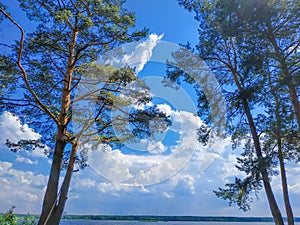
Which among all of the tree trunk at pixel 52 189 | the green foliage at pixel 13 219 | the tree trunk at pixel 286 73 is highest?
the tree trunk at pixel 286 73

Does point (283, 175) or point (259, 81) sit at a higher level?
point (259, 81)

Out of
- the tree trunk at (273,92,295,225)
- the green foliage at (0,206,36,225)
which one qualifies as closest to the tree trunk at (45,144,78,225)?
the green foliage at (0,206,36,225)

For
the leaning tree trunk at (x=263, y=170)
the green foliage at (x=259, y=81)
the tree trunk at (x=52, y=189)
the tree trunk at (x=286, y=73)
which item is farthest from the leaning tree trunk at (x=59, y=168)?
the tree trunk at (x=286, y=73)

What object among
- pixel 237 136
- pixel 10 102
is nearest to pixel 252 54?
pixel 237 136

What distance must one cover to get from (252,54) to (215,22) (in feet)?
4.17

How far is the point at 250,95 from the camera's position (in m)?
5.41

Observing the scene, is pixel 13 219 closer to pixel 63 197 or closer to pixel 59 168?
pixel 63 197

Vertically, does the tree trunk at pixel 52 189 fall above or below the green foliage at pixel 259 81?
below

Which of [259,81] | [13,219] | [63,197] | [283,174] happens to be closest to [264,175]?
[283,174]

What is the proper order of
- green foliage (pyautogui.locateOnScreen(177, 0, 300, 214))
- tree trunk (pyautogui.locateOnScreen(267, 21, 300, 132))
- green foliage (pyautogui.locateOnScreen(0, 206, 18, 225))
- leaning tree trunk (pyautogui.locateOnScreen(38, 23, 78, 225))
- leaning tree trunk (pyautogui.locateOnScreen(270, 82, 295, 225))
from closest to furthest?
tree trunk (pyautogui.locateOnScreen(267, 21, 300, 132)) → leaning tree trunk (pyautogui.locateOnScreen(270, 82, 295, 225)) → green foliage (pyautogui.locateOnScreen(177, 0, 300, 214)) → leaning tree trunk (pyautogui.locateOnScreen(38, 23, 78, 225)) → green foliage (pyautogui.locateOnScreen(0, 206, 18, 225))

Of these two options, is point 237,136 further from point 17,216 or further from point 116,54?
point 17,216

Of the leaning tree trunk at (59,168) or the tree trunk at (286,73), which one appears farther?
the leaning tree trunk at (59,168)

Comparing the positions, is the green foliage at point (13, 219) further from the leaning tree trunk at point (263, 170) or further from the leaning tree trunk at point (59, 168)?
the leaning tree trunk at point (263, 170)

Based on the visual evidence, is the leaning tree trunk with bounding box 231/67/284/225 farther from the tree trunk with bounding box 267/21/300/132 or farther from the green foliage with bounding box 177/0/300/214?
the tree trunk with bounding box 267/21/300/132
